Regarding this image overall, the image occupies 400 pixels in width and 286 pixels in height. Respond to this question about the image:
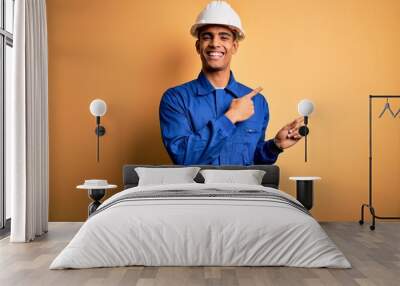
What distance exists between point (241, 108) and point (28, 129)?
8.39ft

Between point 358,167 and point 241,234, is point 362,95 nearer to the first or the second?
point 358,167

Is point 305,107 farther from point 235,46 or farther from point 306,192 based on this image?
point 235,46

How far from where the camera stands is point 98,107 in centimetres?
699

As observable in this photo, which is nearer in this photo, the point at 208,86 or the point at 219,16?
the point at 219,16

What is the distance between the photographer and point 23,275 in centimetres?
420

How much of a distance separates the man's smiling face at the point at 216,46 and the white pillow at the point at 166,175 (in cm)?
135

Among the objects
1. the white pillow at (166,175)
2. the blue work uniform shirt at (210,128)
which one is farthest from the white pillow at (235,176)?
the blue work uniform shirt at (210,128)

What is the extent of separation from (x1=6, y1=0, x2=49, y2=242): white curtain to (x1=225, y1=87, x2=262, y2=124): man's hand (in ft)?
7.17

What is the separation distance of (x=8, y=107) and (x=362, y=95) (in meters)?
4.29

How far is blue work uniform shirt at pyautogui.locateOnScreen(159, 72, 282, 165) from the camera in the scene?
691 cm

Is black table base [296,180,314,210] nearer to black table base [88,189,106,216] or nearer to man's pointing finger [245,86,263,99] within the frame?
man's pointing finger [245,86,263,99]

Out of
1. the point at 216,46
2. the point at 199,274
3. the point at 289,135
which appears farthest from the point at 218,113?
the point at 199,274

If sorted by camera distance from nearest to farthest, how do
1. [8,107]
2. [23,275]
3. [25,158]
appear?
[23,275], [25,158], [8,107]

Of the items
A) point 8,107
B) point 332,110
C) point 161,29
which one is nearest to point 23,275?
point 8,107
